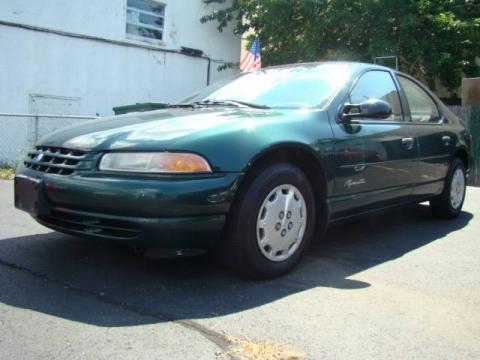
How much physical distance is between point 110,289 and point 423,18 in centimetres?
1285

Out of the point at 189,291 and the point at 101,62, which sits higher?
the point at 101,62

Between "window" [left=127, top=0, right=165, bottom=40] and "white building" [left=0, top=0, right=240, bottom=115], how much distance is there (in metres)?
0.02

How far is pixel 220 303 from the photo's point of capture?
3.06 metres

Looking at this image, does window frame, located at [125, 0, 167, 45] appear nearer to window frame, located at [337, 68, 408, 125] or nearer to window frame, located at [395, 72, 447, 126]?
window frame, located at [395, 72, 447, 126]

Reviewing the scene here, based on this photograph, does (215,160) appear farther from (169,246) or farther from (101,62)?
(101,62)

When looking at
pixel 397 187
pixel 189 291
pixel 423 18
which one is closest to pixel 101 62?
pixel 423 18

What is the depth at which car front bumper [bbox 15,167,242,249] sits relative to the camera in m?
Result: 3.02

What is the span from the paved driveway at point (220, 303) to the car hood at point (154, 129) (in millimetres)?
840

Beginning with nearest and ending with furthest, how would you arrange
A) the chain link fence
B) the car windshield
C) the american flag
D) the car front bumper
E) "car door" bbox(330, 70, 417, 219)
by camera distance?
the car front bumper
"car door" bbox(330, 70, 417, 219)
the car windshield
the chain link fence
the american flag

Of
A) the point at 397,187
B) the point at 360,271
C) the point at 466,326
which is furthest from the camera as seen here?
the point at 397,187

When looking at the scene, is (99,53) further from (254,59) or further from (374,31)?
(374,31)

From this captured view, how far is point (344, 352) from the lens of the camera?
2555 mm

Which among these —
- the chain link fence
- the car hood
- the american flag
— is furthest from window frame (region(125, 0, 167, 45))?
the car hood

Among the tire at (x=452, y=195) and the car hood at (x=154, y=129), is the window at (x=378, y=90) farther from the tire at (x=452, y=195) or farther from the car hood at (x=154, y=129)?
the tire at (x=452, y=195)
